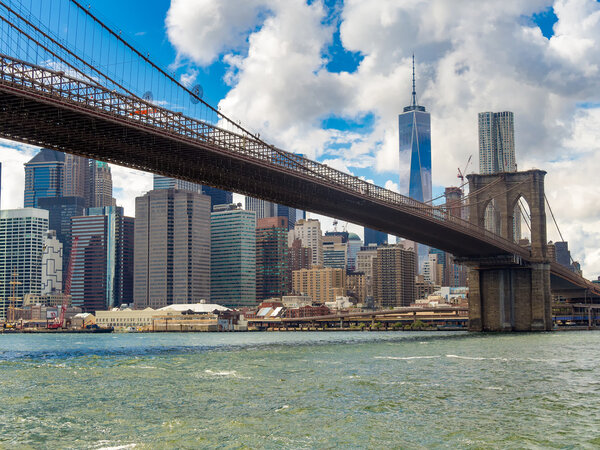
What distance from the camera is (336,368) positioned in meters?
39.5

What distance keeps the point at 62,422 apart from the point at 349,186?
50691mm

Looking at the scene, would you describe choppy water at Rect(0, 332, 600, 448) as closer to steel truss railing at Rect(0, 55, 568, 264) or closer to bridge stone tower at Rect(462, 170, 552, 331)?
steel truss railing at Rect(0, 55, 568, 264)

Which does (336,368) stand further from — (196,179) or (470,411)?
(196,179)

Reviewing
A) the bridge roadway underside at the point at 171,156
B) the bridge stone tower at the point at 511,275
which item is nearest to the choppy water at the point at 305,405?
the bridge roadway underside at the point at 171,156

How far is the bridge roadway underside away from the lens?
145 feet

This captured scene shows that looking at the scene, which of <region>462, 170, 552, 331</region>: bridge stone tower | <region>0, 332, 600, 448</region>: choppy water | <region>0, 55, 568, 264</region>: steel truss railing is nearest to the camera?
<region>0, 332, 600, 448</region>: choppy water

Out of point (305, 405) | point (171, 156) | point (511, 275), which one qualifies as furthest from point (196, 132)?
point (511, 275)

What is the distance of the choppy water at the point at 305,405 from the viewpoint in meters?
20.5

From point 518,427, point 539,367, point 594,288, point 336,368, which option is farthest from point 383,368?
point 594,288

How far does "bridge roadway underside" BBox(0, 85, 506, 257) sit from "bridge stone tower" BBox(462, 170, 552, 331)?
17.2m

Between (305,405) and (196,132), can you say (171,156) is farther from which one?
(305,405)

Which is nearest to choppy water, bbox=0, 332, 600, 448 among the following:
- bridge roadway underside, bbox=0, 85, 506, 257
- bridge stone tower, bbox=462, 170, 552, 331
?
bridge roadway underside, bbox=0, 85, 506, 257

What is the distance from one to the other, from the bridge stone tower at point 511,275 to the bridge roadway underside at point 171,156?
17.2 meters

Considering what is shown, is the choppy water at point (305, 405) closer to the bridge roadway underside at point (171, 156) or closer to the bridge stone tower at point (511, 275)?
the bridge roadway underside at point (171, 156)
